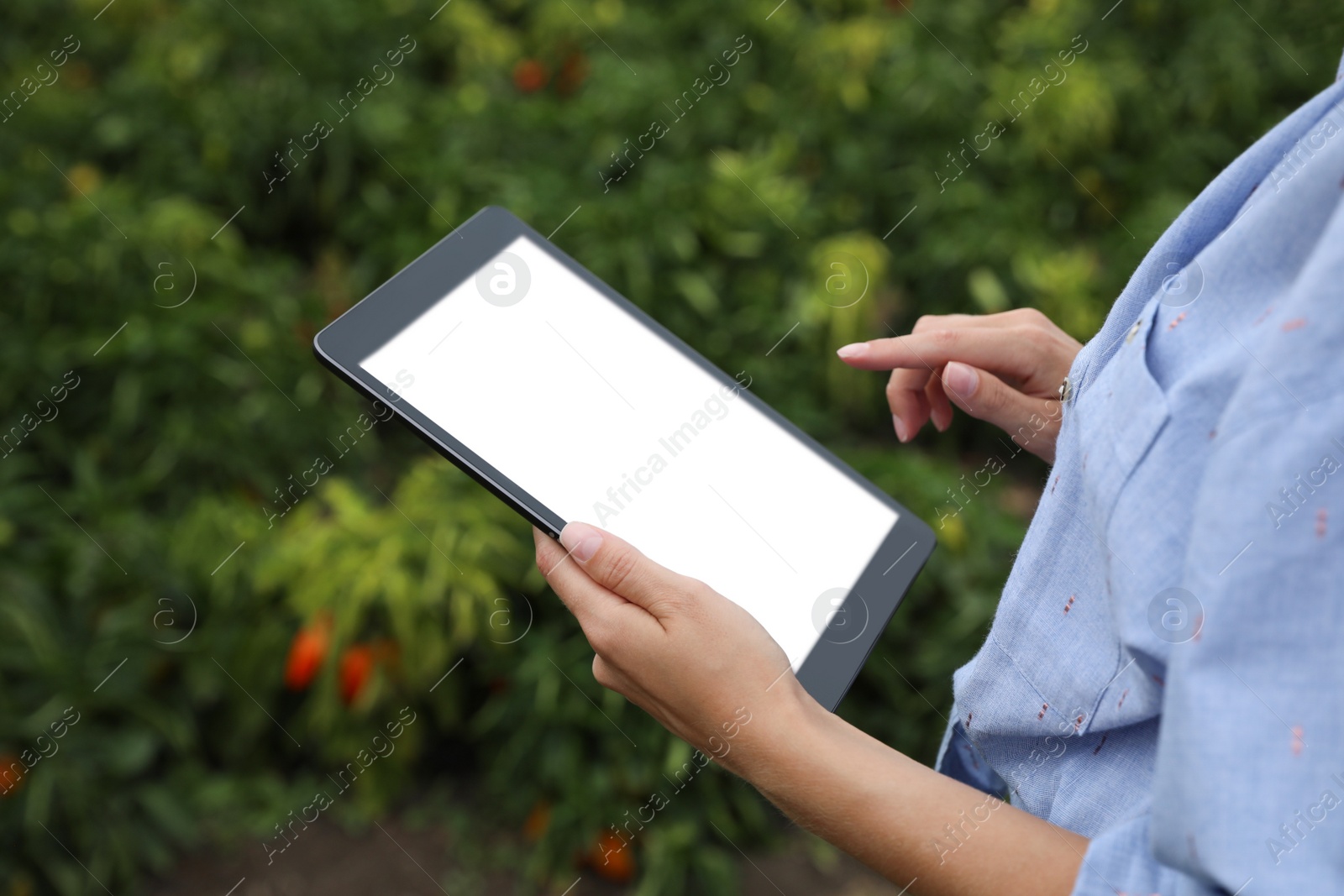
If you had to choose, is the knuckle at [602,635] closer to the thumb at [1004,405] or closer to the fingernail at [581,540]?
the fingernail at [581,540]

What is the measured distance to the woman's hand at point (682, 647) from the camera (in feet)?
Result: 3.36

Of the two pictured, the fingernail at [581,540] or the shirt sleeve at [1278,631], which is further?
the fingernail at [581,540]

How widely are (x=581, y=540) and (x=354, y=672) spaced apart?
1.69m

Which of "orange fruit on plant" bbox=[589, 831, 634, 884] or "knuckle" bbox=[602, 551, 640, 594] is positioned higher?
"knuckle" bbox=[602, 551, 640, 594]

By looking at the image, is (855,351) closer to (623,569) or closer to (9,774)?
(623,569)

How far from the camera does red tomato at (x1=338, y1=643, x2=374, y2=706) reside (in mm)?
2527

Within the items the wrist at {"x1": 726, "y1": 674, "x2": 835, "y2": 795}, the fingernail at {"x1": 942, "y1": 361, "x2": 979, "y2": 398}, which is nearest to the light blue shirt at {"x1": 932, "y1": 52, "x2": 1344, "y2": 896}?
the wrist at {"x1": 726, "y1": 674, "x2": 835, "y2": 795}

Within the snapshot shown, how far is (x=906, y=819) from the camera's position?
935 millimetres

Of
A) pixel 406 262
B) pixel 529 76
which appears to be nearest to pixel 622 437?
pixel 406 262

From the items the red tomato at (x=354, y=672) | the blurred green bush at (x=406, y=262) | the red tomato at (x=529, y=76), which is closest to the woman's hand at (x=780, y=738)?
the blurred green bush at (x=406, y=262)

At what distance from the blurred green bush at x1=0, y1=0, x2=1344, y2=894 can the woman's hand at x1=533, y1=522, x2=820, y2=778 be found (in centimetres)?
143

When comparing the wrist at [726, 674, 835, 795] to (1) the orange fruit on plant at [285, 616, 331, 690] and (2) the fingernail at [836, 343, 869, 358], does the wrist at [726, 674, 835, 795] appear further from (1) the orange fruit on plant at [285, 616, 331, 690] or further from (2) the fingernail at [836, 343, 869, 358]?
(1) the orange fruit on plant at [285, 616, 331, 690]

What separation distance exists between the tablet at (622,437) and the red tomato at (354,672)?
149cm

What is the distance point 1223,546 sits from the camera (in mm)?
677
